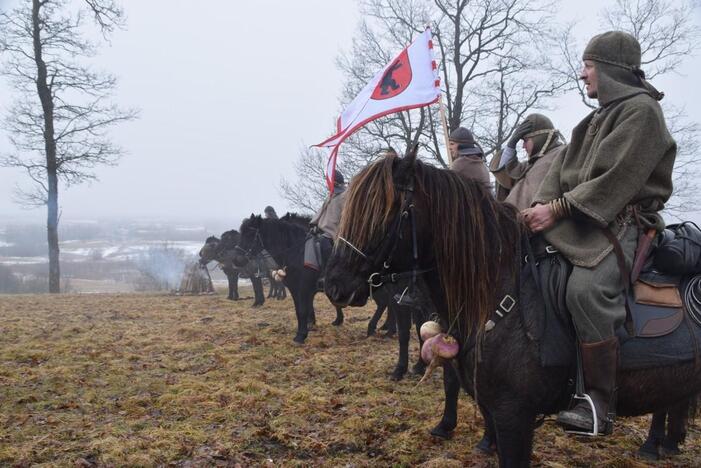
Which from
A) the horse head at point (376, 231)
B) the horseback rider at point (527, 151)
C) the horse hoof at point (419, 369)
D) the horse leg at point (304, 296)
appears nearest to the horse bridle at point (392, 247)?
the horse head at point (376, 231)

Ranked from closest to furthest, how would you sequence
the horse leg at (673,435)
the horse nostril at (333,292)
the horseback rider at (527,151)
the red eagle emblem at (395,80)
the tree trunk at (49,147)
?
the horse nostril at (333,292) → the horseback rider at (527,151) → the horse leg at (673,435) → the red eagle emblem at (395,80) → the tree trunk at (49,147)

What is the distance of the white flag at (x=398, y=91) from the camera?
553 cm

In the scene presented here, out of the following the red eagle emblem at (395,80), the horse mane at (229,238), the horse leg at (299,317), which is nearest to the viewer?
the red eagle emblem at (395,80)

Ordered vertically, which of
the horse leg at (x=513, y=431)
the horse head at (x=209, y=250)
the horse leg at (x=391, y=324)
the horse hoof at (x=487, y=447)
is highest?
the horse head at (x=209, y=250)

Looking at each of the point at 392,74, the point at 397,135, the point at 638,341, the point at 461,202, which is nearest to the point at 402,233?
the point at 461,202

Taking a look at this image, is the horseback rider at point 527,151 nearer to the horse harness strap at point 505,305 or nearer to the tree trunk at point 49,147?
the horse harness strap at point 505,305

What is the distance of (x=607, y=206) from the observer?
8.08 ft

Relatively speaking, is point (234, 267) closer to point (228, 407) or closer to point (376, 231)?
point (228, 407)

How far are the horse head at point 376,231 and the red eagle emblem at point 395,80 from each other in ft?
11.1

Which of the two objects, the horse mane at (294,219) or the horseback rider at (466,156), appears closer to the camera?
the horseback rider at (466,156)

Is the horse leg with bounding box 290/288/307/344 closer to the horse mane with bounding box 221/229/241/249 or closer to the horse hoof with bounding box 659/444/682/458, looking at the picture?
the horse hoof with bounding box 659/444/682/458

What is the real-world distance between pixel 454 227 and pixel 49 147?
71.6 feet

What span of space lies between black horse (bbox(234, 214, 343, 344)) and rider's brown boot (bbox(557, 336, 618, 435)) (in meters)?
6.13

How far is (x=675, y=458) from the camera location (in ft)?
13.2
